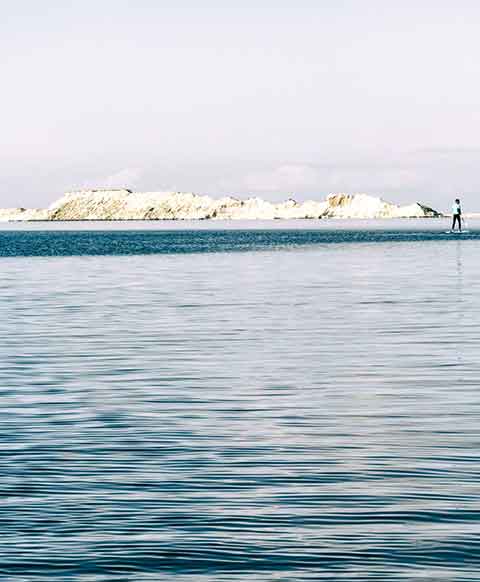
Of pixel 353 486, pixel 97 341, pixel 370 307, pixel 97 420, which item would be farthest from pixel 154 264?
pixel 353 486

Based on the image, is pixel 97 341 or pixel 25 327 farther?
pixel 25 327

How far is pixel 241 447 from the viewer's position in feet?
56.1

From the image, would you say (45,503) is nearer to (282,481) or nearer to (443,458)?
(282,481)

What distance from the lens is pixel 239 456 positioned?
16484 mm

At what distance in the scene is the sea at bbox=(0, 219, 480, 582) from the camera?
11875 mm

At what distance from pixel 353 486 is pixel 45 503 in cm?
301

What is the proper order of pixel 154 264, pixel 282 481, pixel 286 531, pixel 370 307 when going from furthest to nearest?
1. pixel 154 264
2. pixel 370 307
3. pixel 282 481
4. pixel 286 531

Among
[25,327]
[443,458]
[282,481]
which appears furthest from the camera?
[25,327]

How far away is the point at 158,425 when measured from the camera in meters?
19.0

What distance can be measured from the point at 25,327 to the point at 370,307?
1047 centimetres

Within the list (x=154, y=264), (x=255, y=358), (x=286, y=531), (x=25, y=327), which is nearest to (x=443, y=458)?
(x=286, y=531)

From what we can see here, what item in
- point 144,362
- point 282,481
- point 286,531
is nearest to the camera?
point 286,531

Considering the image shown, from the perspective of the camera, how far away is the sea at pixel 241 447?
11.9 meters

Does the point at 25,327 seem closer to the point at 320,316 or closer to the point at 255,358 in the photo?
the point at 320,316
